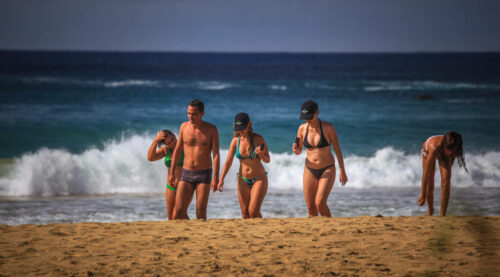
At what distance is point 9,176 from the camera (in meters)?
14.9

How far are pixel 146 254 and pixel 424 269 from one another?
2.63 metres

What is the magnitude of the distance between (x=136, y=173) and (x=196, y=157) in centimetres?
833

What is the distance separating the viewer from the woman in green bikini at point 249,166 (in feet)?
22.2

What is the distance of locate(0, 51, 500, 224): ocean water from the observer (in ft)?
37.6

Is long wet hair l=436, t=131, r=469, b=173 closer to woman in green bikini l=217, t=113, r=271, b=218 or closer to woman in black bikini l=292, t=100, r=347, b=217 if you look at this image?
woman in black bikini l=292, t=100, r=347, b=217

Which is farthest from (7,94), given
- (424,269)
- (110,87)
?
(424,269)

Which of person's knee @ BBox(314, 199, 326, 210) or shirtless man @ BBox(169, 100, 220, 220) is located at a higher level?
shirtless man @ BBox(169, 100, 220, 220)

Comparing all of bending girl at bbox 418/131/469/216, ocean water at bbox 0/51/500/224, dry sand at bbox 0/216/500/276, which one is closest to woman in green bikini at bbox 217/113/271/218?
dry sand at bbox 0/216/500/276

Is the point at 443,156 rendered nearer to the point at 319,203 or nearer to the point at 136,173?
the point at 319,203

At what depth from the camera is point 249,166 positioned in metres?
6.87

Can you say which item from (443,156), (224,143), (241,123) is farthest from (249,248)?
(224,143)

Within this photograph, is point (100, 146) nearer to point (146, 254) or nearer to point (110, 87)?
point (146, 254)

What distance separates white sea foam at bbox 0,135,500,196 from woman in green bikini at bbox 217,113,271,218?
23.9 feet

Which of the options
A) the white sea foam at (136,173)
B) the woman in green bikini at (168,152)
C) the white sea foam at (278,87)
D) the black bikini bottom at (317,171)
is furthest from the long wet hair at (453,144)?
the white sea foam at (278,87)
